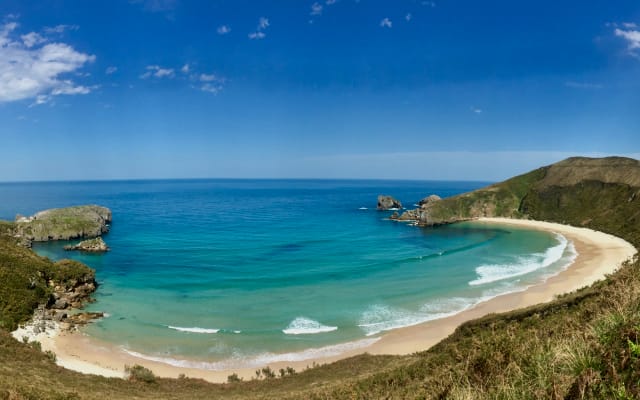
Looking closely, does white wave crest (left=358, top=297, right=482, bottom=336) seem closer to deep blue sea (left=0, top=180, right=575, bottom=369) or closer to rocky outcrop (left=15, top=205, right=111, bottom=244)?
deep blue sea (left=0, top=180, right=575, bottom=369)

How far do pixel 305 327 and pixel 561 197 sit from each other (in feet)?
411

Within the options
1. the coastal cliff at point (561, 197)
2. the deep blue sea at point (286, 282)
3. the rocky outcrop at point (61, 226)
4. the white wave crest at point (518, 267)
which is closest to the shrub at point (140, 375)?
the deep blue sea at point (286, 282)

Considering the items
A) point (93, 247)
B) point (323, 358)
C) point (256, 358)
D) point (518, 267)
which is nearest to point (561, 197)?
point (518, 267)

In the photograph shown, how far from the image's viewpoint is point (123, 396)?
20.0 metres

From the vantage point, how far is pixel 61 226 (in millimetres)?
94062

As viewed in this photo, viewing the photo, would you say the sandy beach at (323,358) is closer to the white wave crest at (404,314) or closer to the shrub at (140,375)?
the white wave crest at (404,314)

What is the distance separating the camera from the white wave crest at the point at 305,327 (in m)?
37.4

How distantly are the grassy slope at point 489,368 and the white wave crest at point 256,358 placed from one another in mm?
5066

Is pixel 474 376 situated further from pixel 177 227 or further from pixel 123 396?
pixel 177 227

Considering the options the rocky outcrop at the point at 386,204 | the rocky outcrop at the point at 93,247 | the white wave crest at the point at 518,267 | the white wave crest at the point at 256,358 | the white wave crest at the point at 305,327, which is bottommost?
the white wave crest at the point at 256,358

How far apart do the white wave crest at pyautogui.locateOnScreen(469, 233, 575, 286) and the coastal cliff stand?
44201 mm

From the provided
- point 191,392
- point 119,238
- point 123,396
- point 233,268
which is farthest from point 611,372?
point 119,238

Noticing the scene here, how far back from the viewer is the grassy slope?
582 centimetres

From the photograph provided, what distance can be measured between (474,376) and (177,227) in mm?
111415
